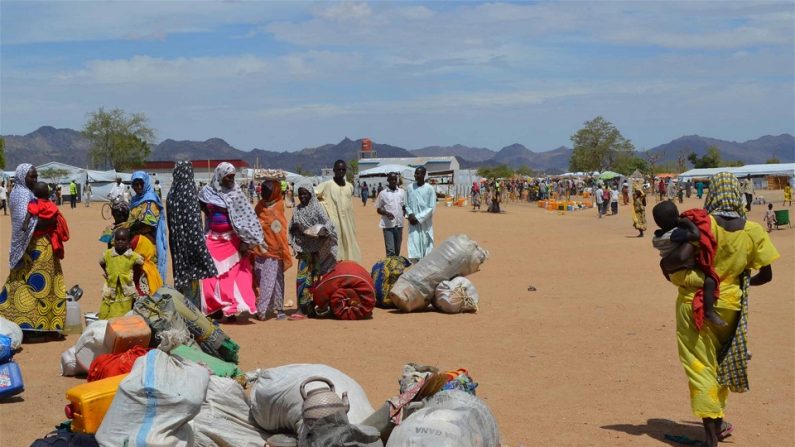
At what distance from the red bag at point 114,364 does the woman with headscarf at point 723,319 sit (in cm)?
339

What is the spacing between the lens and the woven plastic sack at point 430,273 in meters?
11.0

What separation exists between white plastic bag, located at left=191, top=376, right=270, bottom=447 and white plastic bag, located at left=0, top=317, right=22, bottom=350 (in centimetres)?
321

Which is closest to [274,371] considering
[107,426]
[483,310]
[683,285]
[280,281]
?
[107,426]

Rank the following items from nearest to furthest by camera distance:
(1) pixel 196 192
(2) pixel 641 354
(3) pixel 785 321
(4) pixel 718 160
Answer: (2) pixel 641 354 < (1) pixel 196 192 < (3) pixel 785 321 < (4) pixel 718 160

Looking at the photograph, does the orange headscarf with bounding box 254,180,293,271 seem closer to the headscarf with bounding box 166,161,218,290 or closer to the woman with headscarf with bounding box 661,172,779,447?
the headscarf with bounding box 166,161,218,290

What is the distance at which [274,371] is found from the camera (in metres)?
5.91

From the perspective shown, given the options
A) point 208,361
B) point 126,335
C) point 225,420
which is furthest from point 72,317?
point 225,420

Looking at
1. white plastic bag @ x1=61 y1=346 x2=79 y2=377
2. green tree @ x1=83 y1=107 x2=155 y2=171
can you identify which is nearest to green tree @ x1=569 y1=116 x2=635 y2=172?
green tree @ x1=83 y1=107 x2=155 y2=171

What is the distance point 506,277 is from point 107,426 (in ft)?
36.3

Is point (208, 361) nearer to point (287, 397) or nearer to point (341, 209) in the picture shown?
point (287, 397)

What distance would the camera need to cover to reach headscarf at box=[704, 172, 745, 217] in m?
5.97

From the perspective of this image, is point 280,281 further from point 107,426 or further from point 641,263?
point 641,263

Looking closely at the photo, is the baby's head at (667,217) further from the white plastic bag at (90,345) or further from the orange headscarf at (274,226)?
the orange headscarf at (274,226)

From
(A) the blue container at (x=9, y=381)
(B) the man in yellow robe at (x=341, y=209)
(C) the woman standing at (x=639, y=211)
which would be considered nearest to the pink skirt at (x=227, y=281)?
(B) the man in yellow robe at (x=341, y=209)
